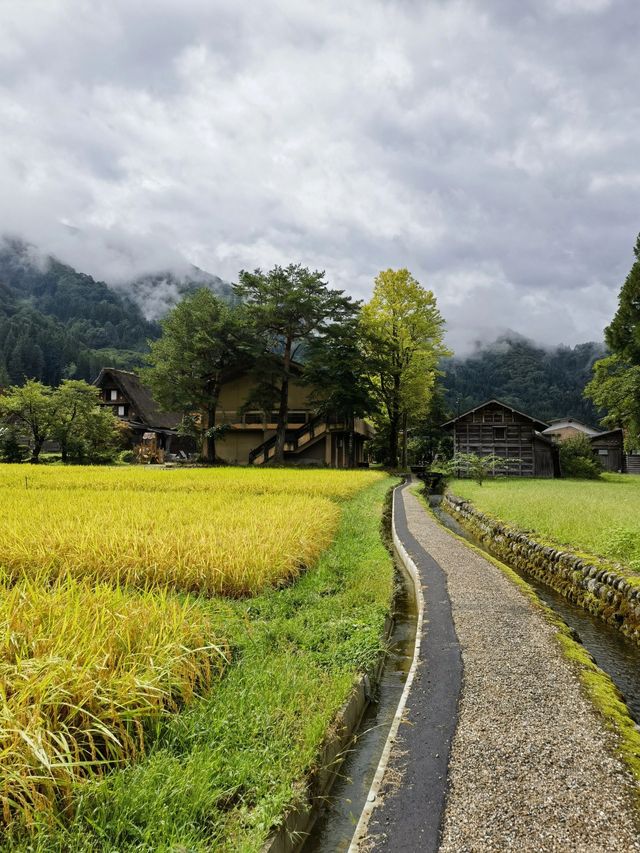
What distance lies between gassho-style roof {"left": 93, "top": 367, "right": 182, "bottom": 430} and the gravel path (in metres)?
39.6

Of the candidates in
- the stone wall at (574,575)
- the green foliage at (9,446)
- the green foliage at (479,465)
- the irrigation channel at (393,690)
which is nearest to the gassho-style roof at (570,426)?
the green foliage at (479,465)

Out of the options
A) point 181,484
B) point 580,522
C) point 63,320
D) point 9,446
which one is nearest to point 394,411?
point 181,484

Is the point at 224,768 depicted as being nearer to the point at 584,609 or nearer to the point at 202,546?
the point at 202,546

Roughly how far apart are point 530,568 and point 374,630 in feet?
17.6

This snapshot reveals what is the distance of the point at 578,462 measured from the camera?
3372cm

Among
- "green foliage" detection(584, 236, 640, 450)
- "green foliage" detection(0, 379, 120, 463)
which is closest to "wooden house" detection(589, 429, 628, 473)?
"green foliage" detection(584, 236, 640, 450)

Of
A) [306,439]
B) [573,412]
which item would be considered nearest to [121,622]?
[306,439]

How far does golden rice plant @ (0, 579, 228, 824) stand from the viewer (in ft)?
7.61

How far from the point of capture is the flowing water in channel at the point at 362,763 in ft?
8.71

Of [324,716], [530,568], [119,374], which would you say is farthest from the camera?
[119,374]

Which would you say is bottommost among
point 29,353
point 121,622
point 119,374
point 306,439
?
point 121,622

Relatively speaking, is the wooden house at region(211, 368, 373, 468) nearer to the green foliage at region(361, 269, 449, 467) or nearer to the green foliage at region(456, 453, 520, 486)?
the green foliage at region(361, 269, 449, 467)

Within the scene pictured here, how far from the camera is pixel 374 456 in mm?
46000

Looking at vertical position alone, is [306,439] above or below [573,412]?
below
